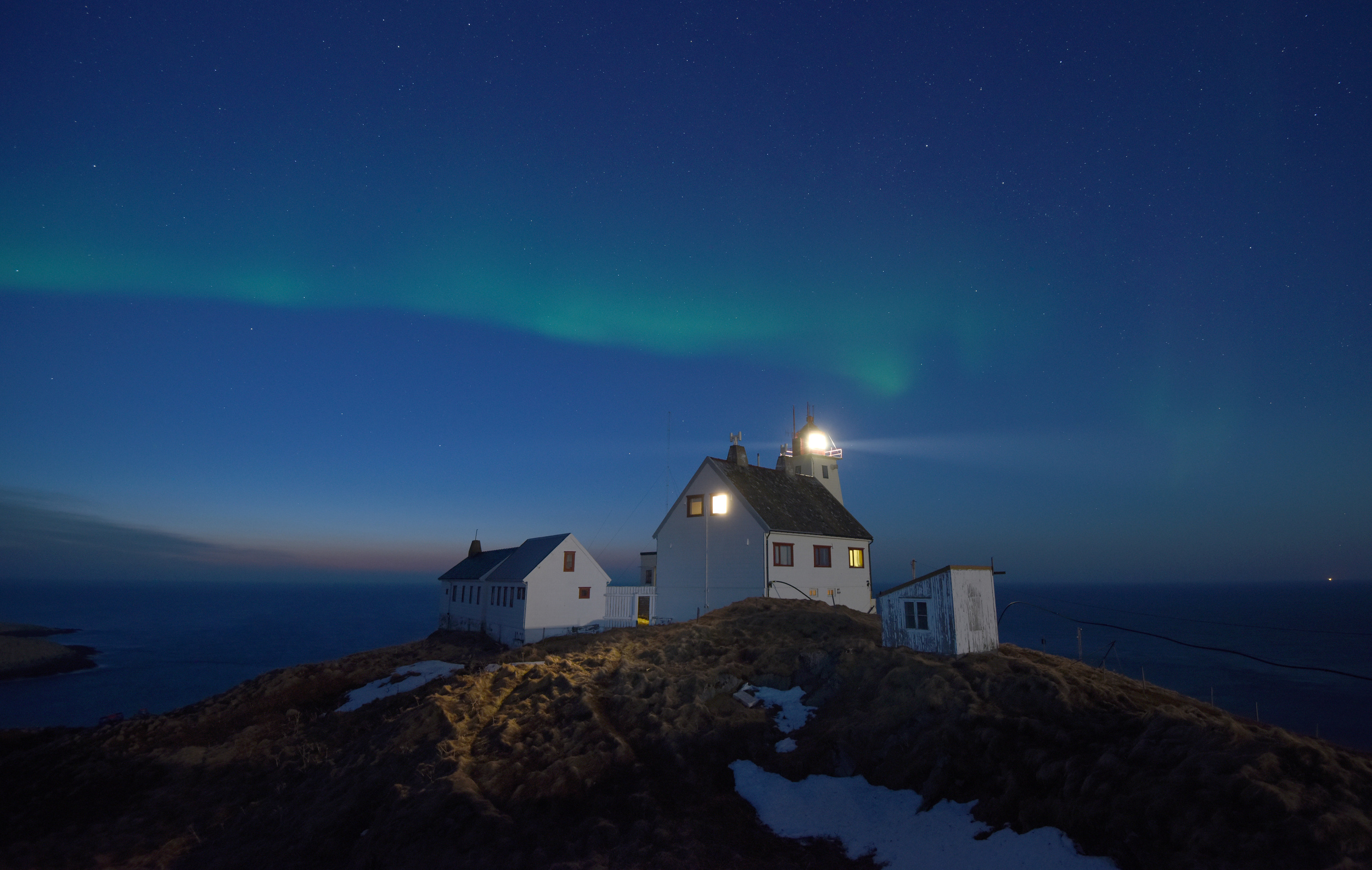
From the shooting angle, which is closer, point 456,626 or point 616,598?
point 616,598

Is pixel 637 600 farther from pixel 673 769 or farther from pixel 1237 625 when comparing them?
pixel 1237 625

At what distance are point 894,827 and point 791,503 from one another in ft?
91.3

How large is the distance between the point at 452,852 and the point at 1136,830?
12.5m

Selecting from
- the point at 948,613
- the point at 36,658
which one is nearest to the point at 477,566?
the point at 948,613

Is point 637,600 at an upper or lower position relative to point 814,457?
lower

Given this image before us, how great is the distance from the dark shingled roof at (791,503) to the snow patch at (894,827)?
68.3 feet

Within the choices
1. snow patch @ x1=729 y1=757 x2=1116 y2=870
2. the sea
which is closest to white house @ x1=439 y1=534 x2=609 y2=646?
the sea

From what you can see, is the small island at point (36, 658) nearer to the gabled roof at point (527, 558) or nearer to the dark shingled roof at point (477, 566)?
the dark shingled roof at point (477, 566)

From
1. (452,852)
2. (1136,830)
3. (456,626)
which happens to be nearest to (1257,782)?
(1136,830)

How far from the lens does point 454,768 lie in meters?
15.6

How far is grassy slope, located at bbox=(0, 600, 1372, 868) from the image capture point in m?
10.2

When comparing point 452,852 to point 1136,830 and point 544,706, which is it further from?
point 1136,830

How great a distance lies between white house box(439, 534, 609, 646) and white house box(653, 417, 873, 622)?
8674mm

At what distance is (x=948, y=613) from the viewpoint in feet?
63.3
